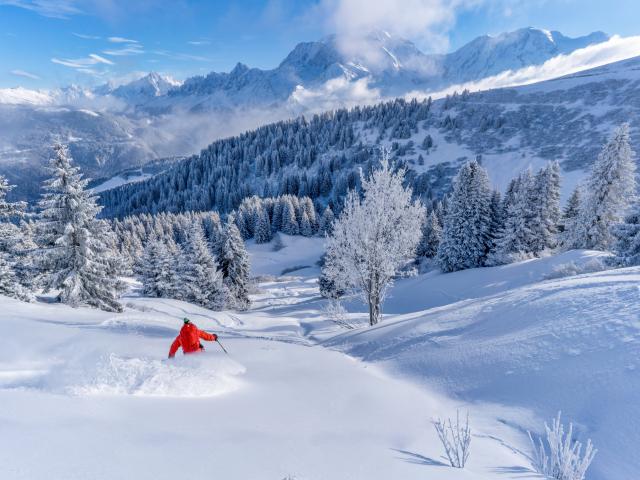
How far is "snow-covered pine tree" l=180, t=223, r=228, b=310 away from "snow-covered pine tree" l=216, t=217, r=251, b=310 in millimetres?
3976

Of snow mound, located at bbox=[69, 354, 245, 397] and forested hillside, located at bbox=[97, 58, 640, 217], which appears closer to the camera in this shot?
snow mound, located at bbox=[69, 354, 245, 397]

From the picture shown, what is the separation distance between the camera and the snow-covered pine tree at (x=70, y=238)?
18.6 metres

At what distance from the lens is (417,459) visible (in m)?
4.13

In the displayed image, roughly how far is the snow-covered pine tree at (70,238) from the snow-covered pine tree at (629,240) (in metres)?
29.3

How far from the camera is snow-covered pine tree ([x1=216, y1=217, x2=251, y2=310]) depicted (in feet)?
128

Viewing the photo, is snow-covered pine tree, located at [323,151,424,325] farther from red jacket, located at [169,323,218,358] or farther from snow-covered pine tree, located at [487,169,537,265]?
snow-covered pine tree, located at [487,169,537,265]

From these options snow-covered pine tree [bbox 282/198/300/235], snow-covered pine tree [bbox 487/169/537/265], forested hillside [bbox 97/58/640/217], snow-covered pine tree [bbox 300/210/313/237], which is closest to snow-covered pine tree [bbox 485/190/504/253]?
snow-covered pine tree [bbox 487/169/537/265]

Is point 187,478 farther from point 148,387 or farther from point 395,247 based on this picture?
point 395,247

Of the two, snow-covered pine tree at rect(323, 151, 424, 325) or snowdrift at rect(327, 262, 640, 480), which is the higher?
snow-covered pine tree at rect(323, 151, 424, 325)

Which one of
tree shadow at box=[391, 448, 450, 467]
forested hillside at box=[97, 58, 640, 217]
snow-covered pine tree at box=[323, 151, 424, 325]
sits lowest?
tree shadow at box=[391, 448, 450, 467]

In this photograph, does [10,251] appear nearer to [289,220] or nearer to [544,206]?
[544,206]

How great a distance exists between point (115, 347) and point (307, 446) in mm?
4693

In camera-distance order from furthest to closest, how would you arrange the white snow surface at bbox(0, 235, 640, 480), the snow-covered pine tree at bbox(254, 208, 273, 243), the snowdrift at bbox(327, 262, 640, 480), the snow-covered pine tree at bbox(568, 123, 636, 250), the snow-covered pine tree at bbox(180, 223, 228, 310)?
the snow-covered pine tree at bbox(254, 208, 273, 243)
the snow-covered pine tree at bbox(180, 223, 228, 310)
the snow-covered pine tree at bbox(568, 123, 636, 250)
the snowdrift at bbox(327, 262, 640, 480)
the white snow surface at bbox(0, 235, 640, 480)

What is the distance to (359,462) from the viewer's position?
3.88 metres
